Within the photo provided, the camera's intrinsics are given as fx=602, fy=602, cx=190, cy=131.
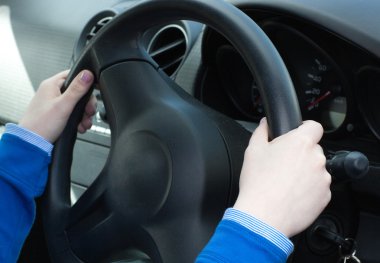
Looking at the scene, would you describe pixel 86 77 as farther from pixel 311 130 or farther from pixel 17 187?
pixel 311 130

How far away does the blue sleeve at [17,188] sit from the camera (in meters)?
0.83

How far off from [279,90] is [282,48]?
0.50 metres

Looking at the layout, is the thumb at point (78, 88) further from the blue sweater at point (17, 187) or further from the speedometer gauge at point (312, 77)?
the speedometer gauge at point (312, 77)

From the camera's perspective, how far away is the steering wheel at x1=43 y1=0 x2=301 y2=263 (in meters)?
0.69

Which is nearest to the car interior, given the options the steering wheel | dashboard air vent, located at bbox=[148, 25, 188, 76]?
the steering wheel

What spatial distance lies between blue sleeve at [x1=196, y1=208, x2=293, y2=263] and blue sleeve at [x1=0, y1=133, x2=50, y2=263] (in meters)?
0.33

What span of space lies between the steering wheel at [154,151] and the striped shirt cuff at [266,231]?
3.8 inches

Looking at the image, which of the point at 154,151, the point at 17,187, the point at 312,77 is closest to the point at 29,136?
the point at 17,187

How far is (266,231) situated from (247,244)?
23mm

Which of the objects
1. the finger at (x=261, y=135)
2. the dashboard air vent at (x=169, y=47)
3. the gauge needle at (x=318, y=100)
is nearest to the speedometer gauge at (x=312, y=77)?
the gauge needle at (x=318, y=100)

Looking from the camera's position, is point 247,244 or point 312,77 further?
point 312,77

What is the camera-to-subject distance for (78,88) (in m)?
0.87

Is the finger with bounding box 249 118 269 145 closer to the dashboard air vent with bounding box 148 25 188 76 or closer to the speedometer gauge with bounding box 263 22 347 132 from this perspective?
the speedometer gauge with bounding box 263 22 347 132

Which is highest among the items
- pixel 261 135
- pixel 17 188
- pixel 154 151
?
pixel 261 135
